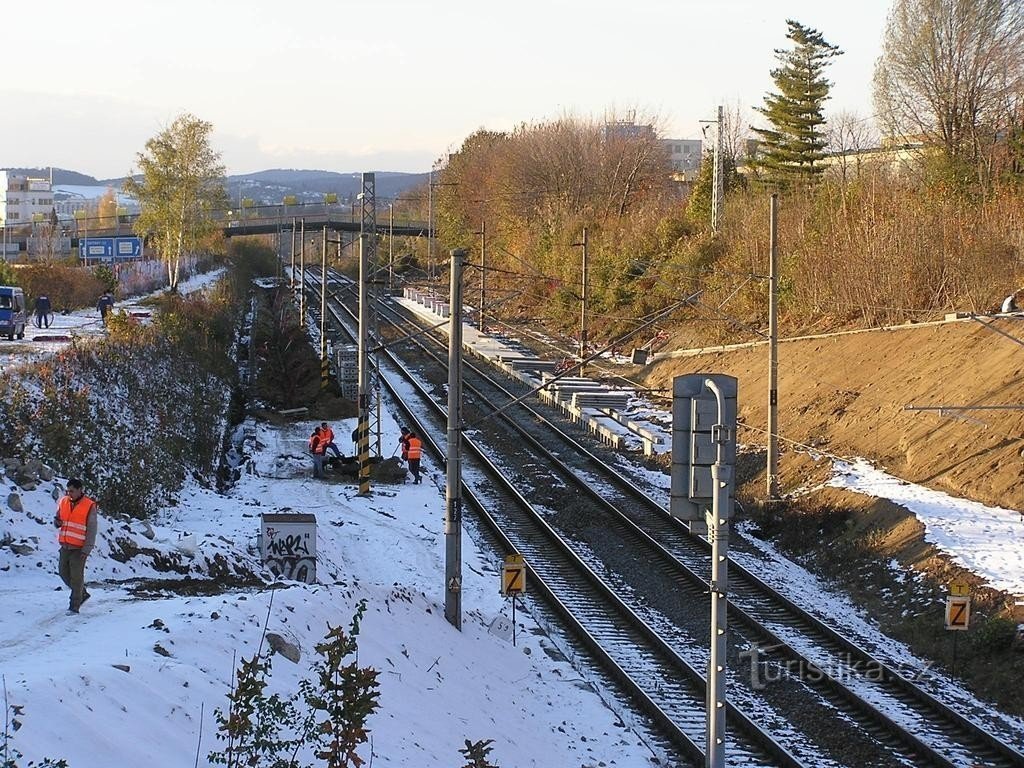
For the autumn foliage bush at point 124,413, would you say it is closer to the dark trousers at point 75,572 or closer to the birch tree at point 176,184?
the dark trousers at point 75,572

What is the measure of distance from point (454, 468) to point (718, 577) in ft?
22.2

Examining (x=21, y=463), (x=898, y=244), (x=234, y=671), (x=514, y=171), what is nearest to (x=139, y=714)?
(x=234, y=671)

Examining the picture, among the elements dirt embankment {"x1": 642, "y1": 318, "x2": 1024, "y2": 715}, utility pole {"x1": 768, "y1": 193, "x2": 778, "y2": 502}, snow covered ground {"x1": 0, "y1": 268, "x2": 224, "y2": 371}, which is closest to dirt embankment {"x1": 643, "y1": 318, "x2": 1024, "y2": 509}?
dirt embankment {"x1": 642, "y1": 318, "x2": 1024, "y2": 715}

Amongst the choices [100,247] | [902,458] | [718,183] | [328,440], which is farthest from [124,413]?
[100,247]

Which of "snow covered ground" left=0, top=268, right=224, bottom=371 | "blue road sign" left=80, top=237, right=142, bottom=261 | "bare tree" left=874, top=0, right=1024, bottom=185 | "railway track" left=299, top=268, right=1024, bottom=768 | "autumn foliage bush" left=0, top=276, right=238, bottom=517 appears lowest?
"railway track" left=299, top=268, right=1024, bottom=768

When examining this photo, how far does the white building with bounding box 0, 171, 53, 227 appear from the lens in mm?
145000

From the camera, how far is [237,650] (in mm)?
12141

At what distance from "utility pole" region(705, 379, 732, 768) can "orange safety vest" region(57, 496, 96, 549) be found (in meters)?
6.66

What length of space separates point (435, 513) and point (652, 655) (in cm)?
947

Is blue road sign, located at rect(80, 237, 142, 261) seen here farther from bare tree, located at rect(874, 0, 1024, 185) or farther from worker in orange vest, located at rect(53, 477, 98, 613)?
worker in orange vest, located at rect(53, 477, 98, 613)

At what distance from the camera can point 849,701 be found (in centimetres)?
1545

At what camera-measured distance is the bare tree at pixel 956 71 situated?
3881 cm

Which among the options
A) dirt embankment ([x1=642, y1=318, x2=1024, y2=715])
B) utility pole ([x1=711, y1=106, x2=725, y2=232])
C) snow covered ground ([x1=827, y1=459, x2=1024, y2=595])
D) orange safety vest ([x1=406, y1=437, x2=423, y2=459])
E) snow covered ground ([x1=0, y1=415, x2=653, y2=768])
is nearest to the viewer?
snow covered ground ([x1=0, y1=415, x2=653, y2=768])

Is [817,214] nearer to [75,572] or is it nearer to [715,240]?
[715,240]
